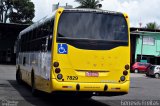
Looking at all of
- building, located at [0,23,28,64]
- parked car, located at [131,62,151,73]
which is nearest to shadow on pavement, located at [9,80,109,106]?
parked car, located at [131,62,151,73]

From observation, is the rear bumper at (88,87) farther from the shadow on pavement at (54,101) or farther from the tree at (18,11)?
the tree at (18,11)

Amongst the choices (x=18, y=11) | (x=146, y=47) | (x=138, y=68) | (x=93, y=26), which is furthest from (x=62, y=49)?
(x=18, y=11)

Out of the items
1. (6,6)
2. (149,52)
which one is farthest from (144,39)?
(6,6)

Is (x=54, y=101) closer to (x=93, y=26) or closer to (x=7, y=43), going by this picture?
(x=93, y=26)

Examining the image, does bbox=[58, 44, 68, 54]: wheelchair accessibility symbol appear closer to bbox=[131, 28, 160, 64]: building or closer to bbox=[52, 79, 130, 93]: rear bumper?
bbox=[52, 79, 130, 93]: rear bumper

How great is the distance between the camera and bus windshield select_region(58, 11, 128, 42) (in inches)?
564

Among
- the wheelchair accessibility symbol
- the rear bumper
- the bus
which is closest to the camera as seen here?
the rear bumper

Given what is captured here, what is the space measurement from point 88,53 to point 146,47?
5864 centimetres

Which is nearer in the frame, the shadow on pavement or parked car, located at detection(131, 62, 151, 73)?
the shadow on pavement

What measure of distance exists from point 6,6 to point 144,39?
135 ft

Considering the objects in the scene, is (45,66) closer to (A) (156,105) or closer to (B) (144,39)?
(A) (156,105)

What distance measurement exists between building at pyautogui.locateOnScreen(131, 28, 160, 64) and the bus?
187 feet

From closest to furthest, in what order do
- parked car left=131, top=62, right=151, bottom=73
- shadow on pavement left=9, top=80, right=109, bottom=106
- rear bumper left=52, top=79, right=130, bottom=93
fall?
rear bumper left=52, top=79, right=130, bottom=93
shadow on pavement left=9, top=80, right=109, bottom=106
parked car left=131, top=62, right=151, bottom=73

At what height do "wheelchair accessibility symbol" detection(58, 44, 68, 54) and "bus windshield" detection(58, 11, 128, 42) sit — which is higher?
"bus windshield" detection(58, 11, 128, 42)
